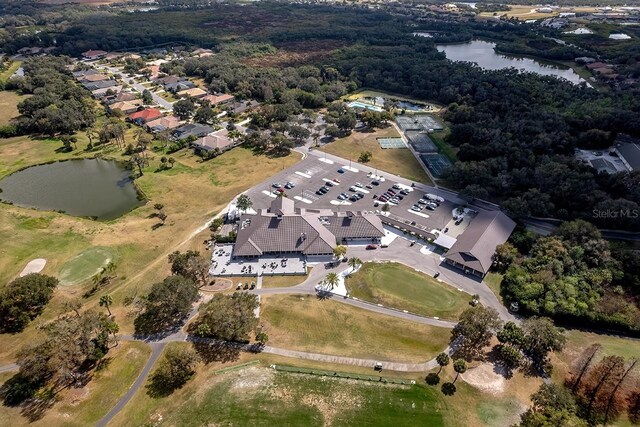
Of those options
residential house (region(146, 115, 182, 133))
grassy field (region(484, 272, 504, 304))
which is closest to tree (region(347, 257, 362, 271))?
grassy field (region(484, 272, 504, 304))

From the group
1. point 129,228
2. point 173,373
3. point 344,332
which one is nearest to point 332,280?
point 344,332

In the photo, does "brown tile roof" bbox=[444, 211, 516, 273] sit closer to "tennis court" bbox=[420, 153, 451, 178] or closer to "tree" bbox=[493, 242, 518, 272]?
"tree" bbox=[493, 242, 518, 272]

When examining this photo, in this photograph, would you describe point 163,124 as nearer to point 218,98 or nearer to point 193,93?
point 218,98

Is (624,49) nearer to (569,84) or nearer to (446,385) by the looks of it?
(569,84)

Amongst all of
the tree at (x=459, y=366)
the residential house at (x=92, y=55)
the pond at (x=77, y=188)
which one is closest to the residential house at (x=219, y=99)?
the pond at (x=77, y=188)

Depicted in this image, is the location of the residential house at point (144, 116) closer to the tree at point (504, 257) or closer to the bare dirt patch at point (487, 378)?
the tree at point (504, 257)

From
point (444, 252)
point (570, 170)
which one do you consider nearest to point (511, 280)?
point (444, 252)
